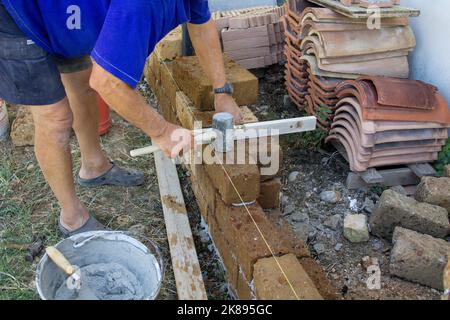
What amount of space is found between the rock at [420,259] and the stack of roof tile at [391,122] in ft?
2.61

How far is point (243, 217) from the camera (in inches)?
100

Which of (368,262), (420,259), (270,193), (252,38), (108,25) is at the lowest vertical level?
(368,262)

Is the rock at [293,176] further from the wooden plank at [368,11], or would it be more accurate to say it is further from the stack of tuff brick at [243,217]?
the wooden plank at [368,11]

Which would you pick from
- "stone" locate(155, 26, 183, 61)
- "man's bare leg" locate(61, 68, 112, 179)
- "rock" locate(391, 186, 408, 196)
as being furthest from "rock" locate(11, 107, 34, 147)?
"rock" locate(391, 186, 408, 196)

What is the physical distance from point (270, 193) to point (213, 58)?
3.08ft

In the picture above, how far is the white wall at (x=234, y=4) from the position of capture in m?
5.80

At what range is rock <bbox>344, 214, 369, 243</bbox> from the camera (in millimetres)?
3116

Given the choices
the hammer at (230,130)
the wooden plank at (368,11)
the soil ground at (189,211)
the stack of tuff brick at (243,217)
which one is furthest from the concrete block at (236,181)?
the wooden plank at (368,11)

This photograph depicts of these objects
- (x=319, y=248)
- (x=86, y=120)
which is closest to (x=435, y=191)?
(x=319, y=248)

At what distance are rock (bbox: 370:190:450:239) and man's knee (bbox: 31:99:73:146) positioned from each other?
2.08 metres

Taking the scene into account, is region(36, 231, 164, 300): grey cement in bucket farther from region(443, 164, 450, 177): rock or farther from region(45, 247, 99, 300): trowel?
region(443, 164, 450, 177): rock

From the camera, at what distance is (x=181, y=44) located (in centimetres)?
414

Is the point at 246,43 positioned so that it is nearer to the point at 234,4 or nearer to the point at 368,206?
the point at 234,4

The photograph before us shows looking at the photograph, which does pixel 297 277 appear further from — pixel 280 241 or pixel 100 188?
pixel 100 188
